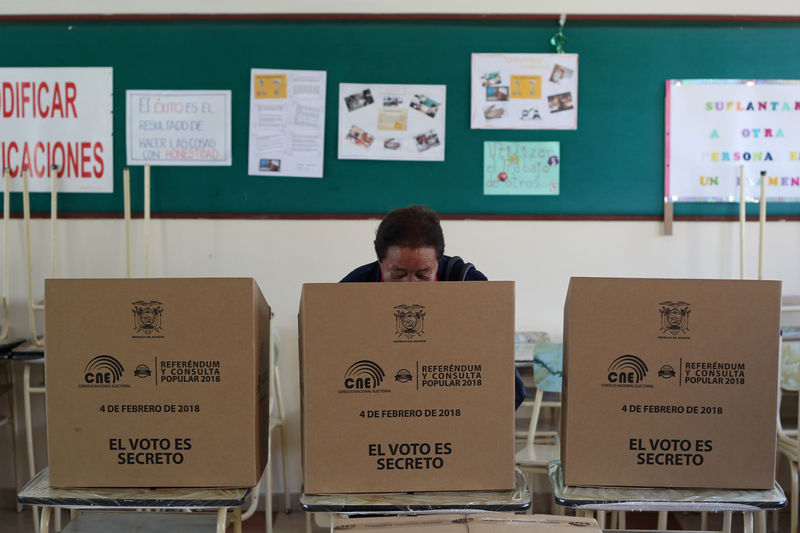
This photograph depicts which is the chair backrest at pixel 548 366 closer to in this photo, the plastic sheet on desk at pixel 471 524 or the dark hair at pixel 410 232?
the dark hair at pixel 410 232

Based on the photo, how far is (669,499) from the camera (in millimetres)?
1310

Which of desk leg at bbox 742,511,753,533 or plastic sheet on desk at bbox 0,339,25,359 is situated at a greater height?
plastic sheet on desk at bbox 0,339,25,359

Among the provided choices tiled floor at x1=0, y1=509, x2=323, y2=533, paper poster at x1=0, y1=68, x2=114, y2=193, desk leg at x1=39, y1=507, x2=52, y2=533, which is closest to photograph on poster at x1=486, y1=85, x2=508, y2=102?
paper poster at x1=0, y1=68, x2=114, y2=193

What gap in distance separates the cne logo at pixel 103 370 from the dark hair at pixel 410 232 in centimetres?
73

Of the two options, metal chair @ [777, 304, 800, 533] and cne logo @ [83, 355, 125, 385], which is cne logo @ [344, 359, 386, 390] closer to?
cne logo @ [83, 355, 125, 385]

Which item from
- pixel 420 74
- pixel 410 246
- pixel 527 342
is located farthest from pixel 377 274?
pixel 420 74

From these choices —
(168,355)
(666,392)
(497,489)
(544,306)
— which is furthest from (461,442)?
(544,306)

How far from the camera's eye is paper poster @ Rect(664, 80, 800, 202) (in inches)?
119

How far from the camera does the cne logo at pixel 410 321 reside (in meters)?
1.31

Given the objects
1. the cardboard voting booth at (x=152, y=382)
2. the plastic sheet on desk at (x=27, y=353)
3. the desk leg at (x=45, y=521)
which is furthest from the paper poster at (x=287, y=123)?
the desk leg at (x=45, y=521)

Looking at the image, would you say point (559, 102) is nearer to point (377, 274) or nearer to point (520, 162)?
point (520, 162)

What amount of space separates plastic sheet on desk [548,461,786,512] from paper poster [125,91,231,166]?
2.23m

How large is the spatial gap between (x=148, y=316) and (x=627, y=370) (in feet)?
3.04

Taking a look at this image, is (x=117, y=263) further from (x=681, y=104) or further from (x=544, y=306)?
(x=681, y=104)
